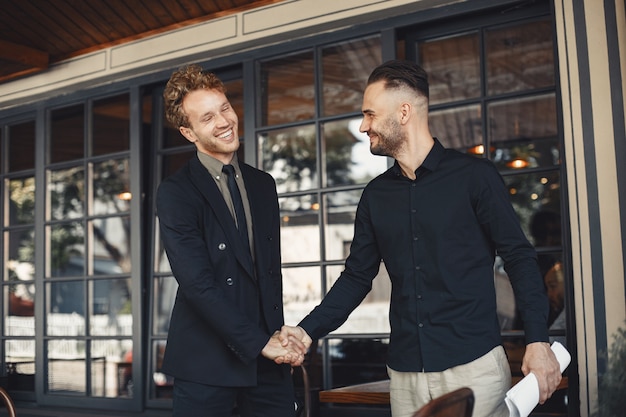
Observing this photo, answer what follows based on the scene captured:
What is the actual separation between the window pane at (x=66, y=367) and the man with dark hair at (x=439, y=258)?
12.3ft

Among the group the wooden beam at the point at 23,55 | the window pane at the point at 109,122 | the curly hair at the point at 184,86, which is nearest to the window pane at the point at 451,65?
the curly hair at the point at 184,86

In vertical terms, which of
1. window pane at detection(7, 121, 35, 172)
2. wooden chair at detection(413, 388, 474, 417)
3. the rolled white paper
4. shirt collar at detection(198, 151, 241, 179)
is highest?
window pane at detection(7, 121, 35, 172)

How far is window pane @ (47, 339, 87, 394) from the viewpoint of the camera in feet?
18.8

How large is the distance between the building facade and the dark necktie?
1603mm

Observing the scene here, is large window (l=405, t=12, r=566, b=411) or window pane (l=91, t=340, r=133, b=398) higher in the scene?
large window (l=405, t=12, r=566, b=411)

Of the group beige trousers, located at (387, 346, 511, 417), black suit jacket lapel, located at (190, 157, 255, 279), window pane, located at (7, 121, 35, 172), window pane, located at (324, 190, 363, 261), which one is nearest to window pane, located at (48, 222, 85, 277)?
window pane, located at (7, 121, 35, 172)

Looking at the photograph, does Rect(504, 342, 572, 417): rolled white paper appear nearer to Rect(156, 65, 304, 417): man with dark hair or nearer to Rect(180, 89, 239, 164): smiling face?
Rect(156, 65, 304, 417): man with dark hair

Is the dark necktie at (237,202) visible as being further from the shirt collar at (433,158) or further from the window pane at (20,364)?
the window pane at (20,364)

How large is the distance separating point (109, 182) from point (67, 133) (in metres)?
0.63

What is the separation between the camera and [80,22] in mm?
5160

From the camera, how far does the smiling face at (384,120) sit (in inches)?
98.8

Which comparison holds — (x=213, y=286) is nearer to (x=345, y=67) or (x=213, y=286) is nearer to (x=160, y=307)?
(x=345, y=67)

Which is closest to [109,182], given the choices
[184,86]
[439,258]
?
[184,86]

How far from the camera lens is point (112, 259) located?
264 inches
